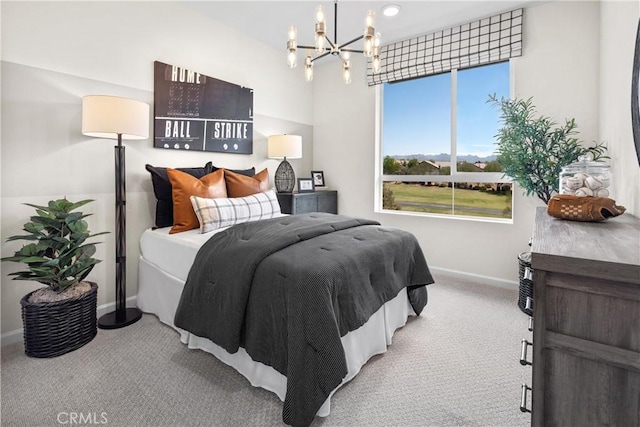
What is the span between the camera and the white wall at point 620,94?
157cm

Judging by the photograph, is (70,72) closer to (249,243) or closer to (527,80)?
(249,243)

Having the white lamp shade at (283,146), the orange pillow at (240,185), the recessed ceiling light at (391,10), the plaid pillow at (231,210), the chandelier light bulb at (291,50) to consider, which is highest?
the recessed ceiling light at (391,10)

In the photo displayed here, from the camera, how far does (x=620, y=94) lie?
1905mm

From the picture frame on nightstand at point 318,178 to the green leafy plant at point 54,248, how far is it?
2806mm

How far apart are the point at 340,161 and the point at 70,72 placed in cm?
296

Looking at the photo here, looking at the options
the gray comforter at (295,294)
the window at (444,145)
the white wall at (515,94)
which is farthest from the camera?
the window at (444,145)

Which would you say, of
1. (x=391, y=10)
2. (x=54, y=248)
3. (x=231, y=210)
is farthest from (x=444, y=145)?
(x=54, y=248)

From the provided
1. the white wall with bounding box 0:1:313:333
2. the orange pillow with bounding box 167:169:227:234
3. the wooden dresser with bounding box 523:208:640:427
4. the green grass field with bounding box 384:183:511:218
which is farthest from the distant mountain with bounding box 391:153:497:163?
the wooden dresser with bounding box 523:208:640:427

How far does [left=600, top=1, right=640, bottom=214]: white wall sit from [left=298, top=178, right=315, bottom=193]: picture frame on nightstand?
2910 millimetres

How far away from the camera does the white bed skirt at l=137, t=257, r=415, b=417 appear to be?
1.60 metres

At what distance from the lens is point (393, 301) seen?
85.9 inches

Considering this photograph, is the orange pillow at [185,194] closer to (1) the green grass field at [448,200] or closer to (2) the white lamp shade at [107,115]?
(2) the white lamp shade at [107,115]

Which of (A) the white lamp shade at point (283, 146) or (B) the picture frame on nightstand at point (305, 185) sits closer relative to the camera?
(A) the white lamp shade at point (283, 146)

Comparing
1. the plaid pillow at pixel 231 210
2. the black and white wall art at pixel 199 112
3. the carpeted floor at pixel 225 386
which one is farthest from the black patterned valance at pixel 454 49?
the carpeted floor at pixel 225 386
